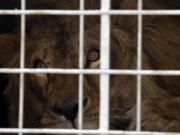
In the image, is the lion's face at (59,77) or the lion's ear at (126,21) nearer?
the lion's face at (59,77)

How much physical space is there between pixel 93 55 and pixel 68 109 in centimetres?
49

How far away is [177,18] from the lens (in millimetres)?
4582

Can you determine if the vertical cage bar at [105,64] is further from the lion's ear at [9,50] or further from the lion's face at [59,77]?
the lion's ear at [9,50]

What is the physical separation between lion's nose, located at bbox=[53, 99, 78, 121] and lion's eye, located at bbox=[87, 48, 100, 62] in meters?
0.38

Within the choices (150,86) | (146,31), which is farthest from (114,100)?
(146,31)

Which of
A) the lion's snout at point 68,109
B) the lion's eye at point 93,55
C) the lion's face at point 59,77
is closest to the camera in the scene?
the lion's snout at point 68,109

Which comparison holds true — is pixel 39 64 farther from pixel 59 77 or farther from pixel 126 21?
pixel 126 21

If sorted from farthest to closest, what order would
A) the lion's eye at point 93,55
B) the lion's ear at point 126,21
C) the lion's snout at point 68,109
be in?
the lion's ear at point 126,21 < the lion's eye at point 93,55 < the lion's snout at point 68,109

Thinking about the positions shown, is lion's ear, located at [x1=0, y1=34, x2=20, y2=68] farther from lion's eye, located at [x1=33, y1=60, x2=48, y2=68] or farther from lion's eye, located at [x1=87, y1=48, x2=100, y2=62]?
lion's eye, located at [x1=87, y1=48, x2=100, y2=62]

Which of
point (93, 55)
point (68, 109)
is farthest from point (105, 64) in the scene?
point (93, 55)

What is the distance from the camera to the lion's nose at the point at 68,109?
3.80 metres

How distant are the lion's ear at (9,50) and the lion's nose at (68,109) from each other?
2.16 ft

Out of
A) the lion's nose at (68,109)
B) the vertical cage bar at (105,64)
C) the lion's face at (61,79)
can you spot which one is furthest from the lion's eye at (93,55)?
the vertical cage bar at (105,64)

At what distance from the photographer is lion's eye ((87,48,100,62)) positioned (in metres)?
4.20
